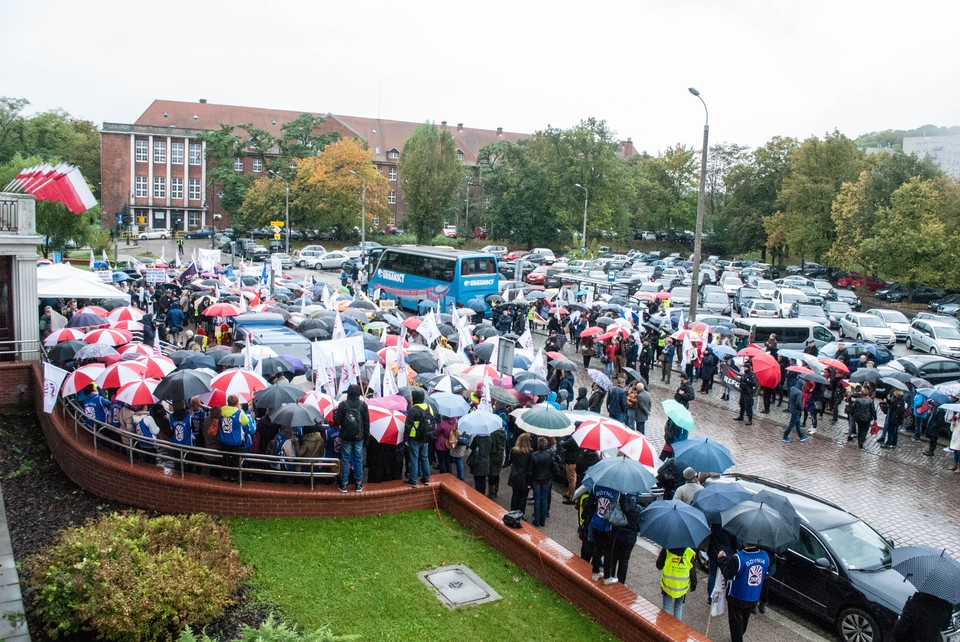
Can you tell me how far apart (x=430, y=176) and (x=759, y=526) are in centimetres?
6553

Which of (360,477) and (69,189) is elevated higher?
(69,189)

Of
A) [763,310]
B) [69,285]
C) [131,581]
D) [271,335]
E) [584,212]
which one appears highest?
[584,212]

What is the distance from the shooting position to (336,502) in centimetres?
1075

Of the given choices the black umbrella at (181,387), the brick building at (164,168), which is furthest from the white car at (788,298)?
the brick building at (164,168)

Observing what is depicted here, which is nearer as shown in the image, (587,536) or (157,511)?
(587,536)

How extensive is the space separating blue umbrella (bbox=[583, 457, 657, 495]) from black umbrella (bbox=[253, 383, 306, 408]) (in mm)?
4953

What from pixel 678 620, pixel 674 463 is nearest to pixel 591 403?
pixel 674 463

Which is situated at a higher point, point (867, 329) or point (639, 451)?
point (639, 451)

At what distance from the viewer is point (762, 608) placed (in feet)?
31.0

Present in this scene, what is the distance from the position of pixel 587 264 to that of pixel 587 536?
Answer: 46.0 metres

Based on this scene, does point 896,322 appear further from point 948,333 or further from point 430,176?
point 430,176

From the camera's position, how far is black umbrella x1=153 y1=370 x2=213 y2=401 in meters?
11.2

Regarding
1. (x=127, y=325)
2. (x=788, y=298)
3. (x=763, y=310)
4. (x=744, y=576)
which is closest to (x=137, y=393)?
(x=127, y=325)

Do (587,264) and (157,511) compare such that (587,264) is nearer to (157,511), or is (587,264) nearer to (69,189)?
(69,189)
